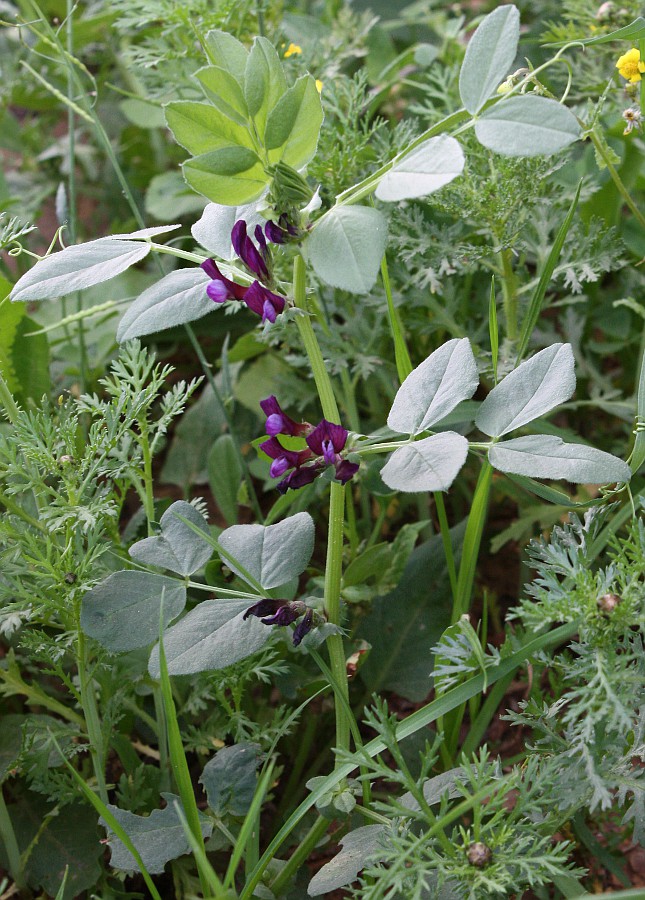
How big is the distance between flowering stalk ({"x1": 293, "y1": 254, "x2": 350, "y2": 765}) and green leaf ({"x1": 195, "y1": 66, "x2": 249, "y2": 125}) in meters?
0.14

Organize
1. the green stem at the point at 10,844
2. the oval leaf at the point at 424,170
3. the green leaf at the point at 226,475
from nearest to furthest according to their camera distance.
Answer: the oval leaf at the point at 424,170
the green stem at the point at 10,844
the green leaf at the point at 226,475

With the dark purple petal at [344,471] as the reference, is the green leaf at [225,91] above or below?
above

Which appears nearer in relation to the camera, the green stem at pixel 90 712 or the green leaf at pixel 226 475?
the green stem at pixel 90 712

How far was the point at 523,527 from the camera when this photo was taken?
1.22 meters

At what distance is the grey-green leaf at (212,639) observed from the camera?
789 mm

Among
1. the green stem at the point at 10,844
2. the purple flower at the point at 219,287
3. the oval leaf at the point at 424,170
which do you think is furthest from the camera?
the green stem at the point at 10,844

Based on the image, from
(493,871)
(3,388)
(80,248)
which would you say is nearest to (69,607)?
(3,388)

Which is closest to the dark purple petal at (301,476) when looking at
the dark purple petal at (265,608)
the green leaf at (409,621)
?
the dark purple petal at (265,608)

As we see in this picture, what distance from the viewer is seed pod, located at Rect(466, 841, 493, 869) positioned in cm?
71

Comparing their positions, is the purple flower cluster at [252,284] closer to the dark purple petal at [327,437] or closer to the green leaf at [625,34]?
the dark purple petal at [327,437]

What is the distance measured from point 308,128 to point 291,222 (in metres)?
0.08

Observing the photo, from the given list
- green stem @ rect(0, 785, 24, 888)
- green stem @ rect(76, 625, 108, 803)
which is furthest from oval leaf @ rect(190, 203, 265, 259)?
green stem @ rect(0, 785, 24, 888)

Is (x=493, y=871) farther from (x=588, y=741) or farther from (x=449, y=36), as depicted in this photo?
(x=449, y=36)

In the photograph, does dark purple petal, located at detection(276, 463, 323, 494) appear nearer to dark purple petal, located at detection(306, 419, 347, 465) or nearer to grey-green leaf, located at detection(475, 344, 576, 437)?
dark purple petal, located at detection(306, 419, 347, 465)
